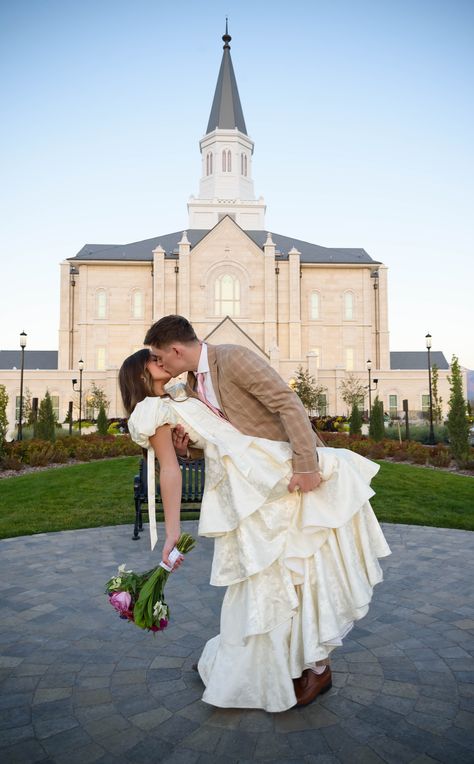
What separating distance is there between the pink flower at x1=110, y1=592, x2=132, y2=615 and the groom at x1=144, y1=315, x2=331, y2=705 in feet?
2.77

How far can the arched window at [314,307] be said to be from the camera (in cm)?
4825

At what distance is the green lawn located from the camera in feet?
26.3

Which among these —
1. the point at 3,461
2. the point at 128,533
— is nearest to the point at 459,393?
the point at 128,533

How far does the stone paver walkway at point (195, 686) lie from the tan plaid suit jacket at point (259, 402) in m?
1.40

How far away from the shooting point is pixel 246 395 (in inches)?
115

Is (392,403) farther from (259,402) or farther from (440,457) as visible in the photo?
(259,402)

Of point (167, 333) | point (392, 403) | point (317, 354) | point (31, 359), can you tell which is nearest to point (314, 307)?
point (317, 354)

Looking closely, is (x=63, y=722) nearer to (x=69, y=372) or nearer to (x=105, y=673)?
(x=105, y=673)

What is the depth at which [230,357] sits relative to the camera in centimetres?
281

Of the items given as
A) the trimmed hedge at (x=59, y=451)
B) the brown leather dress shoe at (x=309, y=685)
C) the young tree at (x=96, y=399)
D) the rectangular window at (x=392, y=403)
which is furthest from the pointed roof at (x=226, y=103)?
the brown leather dress shoe at (x=309, y=685)

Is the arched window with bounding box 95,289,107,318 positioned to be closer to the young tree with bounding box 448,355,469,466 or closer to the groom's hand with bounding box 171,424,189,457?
the young tree with bounding box 448,355,469,466

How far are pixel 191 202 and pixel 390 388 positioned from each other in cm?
2815

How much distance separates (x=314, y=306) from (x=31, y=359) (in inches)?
1081

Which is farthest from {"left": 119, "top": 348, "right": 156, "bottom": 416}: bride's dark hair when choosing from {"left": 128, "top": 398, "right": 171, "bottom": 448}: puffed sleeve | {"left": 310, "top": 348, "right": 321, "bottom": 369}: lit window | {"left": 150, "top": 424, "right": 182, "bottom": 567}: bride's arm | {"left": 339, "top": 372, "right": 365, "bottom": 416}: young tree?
{"left": 310, "top": 348, "right": 321, "bottom": 369}: lit window
